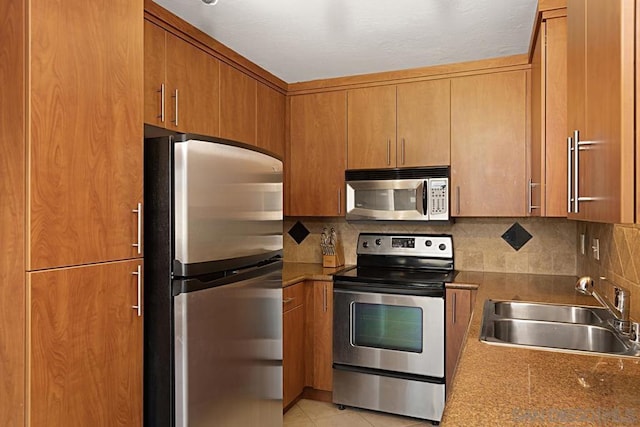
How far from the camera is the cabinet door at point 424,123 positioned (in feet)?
9.89

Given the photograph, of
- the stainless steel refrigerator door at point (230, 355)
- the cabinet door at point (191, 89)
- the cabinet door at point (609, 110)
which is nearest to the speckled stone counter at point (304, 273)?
the stainless steel refrigerator door at point (230, 355)

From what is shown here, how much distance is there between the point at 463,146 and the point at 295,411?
2.04 meters

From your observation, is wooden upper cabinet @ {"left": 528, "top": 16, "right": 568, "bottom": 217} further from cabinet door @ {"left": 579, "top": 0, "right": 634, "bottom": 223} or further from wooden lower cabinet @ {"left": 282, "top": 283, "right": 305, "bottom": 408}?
wooden lower cabinet @ {"left": 282, "top": 283, "right": 305, "bottom": 408}

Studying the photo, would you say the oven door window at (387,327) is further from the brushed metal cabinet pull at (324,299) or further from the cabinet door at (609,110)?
the cabinet door at (609,110)

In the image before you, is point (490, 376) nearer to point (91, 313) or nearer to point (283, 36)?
point (91, 313)

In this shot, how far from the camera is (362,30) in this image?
238 centimetres

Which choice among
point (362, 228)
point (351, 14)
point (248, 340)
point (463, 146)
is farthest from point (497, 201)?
point (248, 340)

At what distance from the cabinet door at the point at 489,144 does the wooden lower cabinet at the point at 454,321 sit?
56 cm

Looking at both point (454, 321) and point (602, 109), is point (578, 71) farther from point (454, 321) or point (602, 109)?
point (454, 321)

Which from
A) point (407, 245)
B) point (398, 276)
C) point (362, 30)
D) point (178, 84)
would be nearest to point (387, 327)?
point (398, 276)

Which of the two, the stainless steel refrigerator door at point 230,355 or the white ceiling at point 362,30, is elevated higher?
the white ceiling at point 362,30

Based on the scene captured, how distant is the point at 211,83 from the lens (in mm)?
2514

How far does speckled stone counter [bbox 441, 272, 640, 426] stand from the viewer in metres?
0.94

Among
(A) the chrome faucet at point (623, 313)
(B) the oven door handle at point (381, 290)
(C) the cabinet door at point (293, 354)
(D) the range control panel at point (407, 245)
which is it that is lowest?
(C) the cabinet door at point (293, 354)
